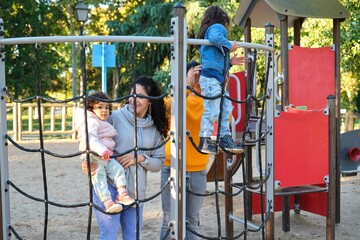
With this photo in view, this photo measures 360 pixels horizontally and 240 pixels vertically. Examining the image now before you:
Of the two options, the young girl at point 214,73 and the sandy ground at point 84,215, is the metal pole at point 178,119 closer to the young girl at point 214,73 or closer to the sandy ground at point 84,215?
the young girl at point 214,73

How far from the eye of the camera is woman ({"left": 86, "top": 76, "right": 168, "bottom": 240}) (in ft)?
9.25

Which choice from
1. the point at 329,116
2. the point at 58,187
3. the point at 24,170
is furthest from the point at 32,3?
the point at 329,116

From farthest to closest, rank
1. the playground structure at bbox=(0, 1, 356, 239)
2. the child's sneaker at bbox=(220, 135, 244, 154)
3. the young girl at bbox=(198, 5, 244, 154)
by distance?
the child's sneaker at bbox=(220, 135, 244, 154) → the young girl at bbox=(198, 5, 244, 154) → the playground structure at bbox=(0, 1, 356, 239)

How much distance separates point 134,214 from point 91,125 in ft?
1.95

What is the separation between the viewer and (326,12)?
16.3 feet

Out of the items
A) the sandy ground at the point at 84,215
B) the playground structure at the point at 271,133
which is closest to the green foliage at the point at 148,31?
the sandy ground at the point at 84,215

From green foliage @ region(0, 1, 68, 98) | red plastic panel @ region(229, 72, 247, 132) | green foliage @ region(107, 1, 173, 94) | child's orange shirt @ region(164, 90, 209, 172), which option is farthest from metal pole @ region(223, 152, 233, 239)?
green foliage @ region(0, 1, 68, 98)

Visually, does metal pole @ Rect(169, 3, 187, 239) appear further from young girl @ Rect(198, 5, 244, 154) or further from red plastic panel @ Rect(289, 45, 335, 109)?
red plastic panel @ Rect(289, 45, 335, 109)

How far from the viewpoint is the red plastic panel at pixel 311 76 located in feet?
15.7

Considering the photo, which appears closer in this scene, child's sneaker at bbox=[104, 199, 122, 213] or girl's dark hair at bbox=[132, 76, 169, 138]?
child's sneaker at bbox=[104, 199, 122, 213]

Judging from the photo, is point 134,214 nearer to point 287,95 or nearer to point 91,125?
point 91,125

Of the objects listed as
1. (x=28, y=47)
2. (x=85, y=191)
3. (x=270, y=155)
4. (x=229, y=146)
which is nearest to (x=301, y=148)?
(x=270, y=155)

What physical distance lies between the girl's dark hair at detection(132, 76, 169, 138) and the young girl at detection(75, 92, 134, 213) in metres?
0.26

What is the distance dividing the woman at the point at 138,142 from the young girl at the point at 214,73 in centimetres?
29
